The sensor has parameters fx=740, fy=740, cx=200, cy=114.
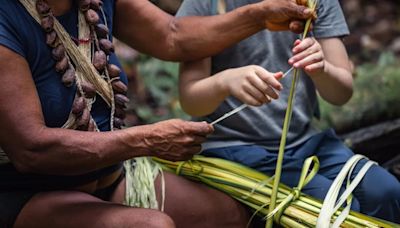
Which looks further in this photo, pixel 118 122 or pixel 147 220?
pixel 118 122

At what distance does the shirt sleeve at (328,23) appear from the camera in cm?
227

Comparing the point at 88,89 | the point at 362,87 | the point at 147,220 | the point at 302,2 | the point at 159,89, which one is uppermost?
the point at 302,2

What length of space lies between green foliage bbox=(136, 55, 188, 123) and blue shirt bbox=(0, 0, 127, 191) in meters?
2.08

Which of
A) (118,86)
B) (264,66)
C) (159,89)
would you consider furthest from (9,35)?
(159,89)

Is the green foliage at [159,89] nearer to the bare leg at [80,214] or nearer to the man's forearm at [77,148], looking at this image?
the bare leg at [80,214]

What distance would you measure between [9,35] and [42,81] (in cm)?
15

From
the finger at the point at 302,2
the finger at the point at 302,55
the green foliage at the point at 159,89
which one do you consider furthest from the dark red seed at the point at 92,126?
the green foliage at the point at 159,89

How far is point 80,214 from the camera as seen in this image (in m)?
1.84

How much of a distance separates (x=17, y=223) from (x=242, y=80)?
2.28 ft

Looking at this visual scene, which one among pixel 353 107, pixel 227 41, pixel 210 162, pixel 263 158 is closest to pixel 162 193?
pixel 210 162

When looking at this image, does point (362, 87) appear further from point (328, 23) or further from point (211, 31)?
point (211, 31)

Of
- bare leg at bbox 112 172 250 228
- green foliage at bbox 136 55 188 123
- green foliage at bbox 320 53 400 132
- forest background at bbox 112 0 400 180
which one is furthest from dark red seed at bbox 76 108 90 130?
green foliage at bbox 136 55 188 123

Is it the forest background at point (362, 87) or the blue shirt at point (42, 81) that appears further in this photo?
the forest background at point (362, 87)

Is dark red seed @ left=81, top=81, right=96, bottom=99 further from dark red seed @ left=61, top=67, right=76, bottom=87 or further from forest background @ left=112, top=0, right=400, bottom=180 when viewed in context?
forest background @ left=112, top=0, right=400, bottom=180
